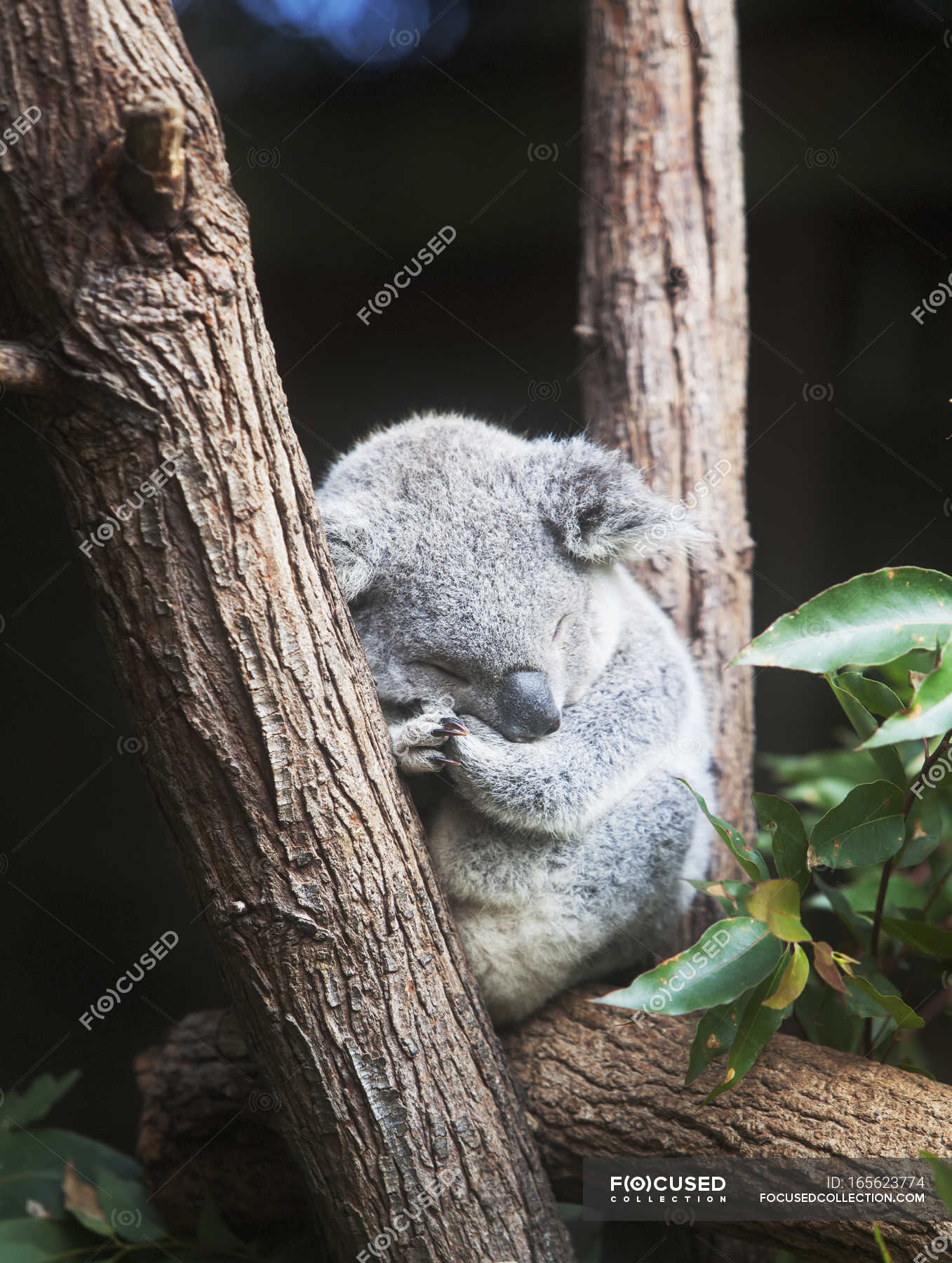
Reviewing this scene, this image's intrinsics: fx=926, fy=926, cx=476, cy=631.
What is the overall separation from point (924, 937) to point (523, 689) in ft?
3.16

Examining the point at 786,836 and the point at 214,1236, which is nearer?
the point at 786,836

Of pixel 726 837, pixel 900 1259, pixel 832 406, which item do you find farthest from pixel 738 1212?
pixel 832 406

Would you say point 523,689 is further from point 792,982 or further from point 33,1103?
point 33,1103

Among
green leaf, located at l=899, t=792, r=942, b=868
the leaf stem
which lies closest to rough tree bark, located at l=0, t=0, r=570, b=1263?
the leaf stem

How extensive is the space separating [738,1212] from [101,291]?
1952 mm

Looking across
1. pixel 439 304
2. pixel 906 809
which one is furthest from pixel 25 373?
pixel 439 304

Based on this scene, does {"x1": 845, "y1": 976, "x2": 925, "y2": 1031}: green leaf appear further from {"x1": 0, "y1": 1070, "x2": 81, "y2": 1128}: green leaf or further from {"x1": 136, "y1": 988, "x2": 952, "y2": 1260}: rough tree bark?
{"x1": 0, "y1": 1070, "x2": 81, "y2": 1128}: green leaf

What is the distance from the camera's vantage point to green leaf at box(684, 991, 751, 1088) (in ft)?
5.57

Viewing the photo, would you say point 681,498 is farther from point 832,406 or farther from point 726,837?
point 832,406

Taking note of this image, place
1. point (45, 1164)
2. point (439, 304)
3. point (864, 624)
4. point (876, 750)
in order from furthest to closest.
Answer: point (439, 304)
point (45, 1164)
point (876, 750)
point (864, 624)

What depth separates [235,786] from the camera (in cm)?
152

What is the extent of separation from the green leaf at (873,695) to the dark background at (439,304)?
2233 millimetres

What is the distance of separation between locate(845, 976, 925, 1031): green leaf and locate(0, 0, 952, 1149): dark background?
2556mm

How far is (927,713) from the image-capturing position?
135cm
